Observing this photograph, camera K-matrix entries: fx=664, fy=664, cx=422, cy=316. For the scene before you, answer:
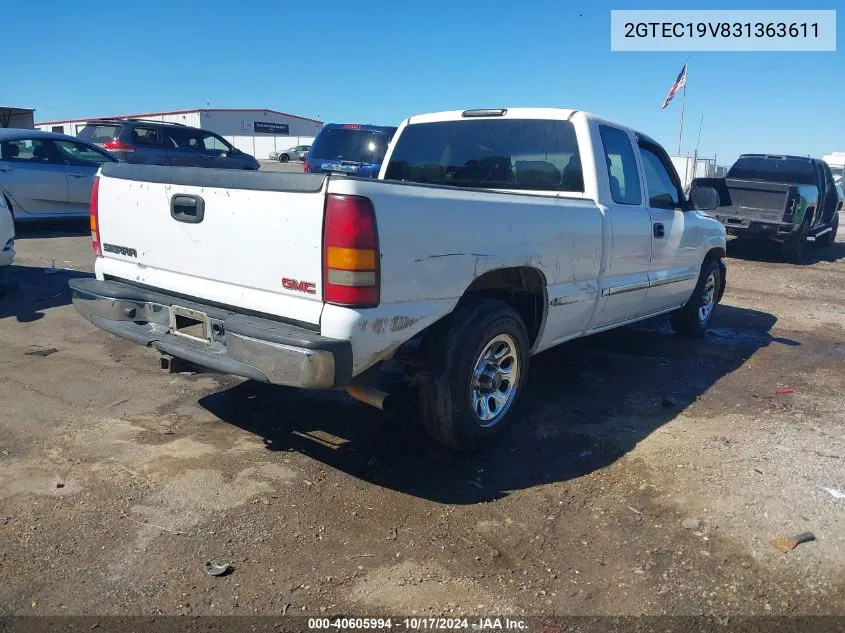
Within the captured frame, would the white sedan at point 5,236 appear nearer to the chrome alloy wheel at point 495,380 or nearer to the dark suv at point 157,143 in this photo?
the chrome alloy wheel at point 495,380

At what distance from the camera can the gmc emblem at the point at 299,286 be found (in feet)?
9.84

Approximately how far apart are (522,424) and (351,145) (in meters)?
9.21

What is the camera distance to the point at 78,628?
239 centimetres

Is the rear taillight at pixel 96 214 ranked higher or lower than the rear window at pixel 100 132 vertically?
lower

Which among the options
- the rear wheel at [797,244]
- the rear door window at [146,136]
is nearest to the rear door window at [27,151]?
the rear door window at [146,136]

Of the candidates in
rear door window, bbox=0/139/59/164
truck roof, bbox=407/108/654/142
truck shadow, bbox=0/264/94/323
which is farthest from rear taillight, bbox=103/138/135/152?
truck roof, bbox=407/108/654/142

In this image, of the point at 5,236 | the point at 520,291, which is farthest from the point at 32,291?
the point at 520,291

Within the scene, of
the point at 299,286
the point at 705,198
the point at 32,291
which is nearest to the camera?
the point at 299,286

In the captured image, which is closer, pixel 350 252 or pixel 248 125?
pixel 350 252

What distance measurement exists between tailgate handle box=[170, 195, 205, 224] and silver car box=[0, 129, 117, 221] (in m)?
7.19

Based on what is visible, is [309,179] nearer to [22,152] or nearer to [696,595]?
[696,595]

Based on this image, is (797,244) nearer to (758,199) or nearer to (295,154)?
(758,199)

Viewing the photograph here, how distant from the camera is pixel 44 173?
9.66 meters

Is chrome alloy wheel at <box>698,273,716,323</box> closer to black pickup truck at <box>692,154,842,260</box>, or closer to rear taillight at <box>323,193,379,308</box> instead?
rear taillight at <box>323,193,379,308</box>
